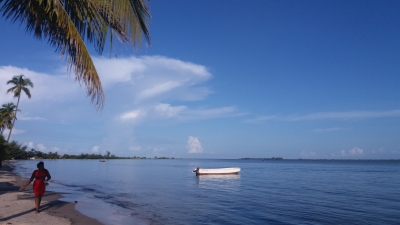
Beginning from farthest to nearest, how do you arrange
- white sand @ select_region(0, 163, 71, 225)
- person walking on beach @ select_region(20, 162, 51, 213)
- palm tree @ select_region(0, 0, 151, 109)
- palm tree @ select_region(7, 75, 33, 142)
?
palm tree @ select_region(7, 75, 33, 142)
person walking on beach @ select_region(20, 162, 51, 213)
white sand @ select_region(0, 163, 71, 225)
palm tree @ select_region(0, 0, 151, 109)

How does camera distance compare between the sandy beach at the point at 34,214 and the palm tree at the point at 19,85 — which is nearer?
the sandy beach at the point at 34,214

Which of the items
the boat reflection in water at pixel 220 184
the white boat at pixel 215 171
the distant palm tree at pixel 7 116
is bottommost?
the boat reflection in water at pixel 220 184

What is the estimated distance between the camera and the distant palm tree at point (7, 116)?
50.7 m

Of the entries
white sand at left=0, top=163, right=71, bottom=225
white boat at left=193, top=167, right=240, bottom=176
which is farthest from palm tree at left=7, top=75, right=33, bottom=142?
white sand at left=0, top=163, right=71, bottom=225

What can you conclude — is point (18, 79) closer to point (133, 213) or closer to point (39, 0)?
point (133, 213)

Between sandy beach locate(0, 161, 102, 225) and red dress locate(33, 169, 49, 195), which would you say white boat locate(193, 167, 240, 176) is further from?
red dress locate(33, 169, 49, 195)

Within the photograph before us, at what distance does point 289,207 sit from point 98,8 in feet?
58.6

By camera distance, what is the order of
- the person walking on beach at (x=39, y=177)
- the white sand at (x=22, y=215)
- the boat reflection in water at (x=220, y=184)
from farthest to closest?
the boat reflection in water at (x=220, y=184), the person walking on beach at (x=39, y=177), the white sand at (x=22, y=215)

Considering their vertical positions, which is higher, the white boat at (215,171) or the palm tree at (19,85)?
the palm tree at (19,85)

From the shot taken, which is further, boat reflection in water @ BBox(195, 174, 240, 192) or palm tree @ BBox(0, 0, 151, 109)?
boat reflection in water @ BBox(195, 174, 240, 192)

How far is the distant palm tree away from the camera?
5070 cm

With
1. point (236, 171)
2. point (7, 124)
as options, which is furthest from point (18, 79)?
point (236, 171)

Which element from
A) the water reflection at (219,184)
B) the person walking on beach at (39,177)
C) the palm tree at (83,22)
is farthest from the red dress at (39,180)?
the water reflection at (219,184)

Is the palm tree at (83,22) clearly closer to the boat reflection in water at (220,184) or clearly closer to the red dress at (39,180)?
the red dress at (39,180)
